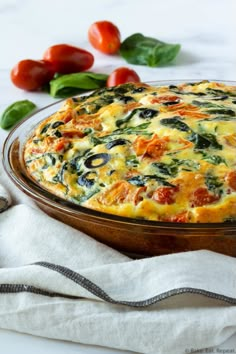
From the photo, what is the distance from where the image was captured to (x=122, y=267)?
2826 mm

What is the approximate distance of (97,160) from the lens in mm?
3256

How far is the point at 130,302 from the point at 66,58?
2.91 m

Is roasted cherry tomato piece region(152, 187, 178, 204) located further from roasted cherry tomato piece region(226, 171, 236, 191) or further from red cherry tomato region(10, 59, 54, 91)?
red cherry tomato region(10, 59, 54, 91)

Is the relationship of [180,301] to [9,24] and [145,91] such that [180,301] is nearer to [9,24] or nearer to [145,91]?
[145,91]

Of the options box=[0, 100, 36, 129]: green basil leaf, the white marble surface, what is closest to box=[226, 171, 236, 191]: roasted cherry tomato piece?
box=[0, 100, 36, 129]: green basil leaf

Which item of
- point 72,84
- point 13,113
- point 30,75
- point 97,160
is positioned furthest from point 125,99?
point 30,75

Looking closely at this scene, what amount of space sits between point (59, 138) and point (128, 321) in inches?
43.6

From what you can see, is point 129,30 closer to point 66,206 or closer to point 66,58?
point 66,58

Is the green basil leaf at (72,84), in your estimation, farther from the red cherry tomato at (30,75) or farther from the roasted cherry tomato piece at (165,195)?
the roasted cherry tomato piece at (165,195)

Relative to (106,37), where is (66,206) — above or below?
above

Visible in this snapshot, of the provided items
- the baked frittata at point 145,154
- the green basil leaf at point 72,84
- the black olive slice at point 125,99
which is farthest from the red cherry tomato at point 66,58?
the black olive slice at point 125,99

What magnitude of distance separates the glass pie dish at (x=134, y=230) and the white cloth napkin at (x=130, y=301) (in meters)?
0.08

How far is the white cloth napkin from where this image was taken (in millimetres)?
2602

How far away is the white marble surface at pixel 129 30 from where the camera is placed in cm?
531
